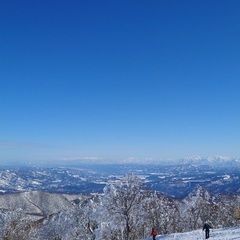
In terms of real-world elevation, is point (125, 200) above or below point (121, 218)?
above

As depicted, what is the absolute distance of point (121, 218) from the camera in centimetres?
5897

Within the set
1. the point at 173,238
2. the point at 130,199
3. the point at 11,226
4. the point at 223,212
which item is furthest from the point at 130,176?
the point at 223,212

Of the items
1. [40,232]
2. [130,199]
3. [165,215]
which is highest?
[130,199]

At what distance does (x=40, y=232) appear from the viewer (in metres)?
93.4

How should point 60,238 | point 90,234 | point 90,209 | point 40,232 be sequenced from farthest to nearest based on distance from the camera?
point 40,232 → point 60,238 → point 90,209 → point 90,234

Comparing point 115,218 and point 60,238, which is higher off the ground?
point 115,218

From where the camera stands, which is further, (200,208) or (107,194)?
(200,208)

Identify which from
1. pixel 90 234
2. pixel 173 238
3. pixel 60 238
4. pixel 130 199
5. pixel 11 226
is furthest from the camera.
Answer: pixel 60 238

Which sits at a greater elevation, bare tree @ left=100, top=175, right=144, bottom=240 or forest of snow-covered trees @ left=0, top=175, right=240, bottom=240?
bare tree @ left=100, top=175, right=144, bottom=240

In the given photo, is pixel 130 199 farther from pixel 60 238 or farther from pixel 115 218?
pixel 60 238

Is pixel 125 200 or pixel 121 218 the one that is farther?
pixel 121 218

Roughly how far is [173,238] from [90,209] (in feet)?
106

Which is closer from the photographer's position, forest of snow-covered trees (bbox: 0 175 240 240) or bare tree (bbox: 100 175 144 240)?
bare tree (bbox: 100 175 144 240)

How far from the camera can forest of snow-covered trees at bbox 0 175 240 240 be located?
189 feet
